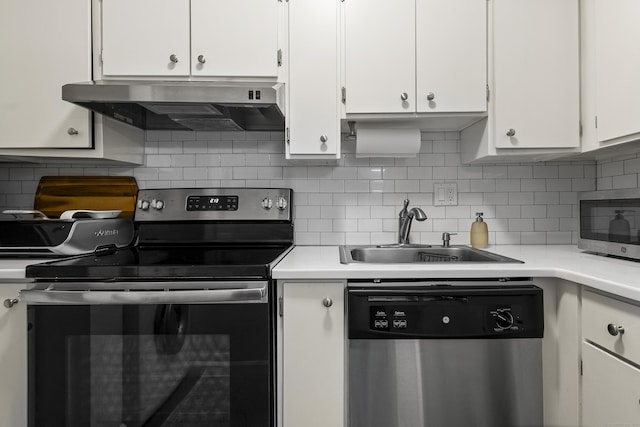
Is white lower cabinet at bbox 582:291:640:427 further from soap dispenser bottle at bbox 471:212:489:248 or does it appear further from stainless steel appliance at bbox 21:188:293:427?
stainless steel appliance at bbox 21:188:293:427

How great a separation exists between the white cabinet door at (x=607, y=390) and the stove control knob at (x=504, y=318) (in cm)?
22

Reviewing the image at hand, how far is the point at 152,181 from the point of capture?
2.06 meters

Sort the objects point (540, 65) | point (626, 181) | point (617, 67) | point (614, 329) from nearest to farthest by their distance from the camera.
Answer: point (614, 329), point (617, 67), point (540, 65), point (626, 181)

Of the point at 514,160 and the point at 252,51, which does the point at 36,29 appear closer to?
the point at 252,51

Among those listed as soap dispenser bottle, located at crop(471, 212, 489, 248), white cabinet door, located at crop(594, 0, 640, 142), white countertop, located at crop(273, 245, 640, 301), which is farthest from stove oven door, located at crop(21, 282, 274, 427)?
white cabinet door, located at crop(594, 0, 640, 142)

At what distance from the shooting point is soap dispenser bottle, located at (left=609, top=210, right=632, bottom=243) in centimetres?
144

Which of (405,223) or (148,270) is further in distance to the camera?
(405,223)

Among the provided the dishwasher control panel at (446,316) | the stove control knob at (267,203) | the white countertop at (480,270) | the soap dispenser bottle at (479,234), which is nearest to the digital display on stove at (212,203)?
the stove control knob at (267,203)

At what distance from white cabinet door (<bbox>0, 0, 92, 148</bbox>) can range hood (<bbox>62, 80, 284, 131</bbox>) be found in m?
0.16

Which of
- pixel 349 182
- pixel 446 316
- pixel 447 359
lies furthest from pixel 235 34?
pixel 447 359

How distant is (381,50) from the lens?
66.8 inches

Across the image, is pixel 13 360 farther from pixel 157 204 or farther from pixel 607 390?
pixel 607 390

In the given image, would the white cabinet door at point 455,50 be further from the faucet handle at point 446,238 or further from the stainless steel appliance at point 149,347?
the stainless steel appliance at point 149,347

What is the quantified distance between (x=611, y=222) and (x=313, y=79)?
52.9 inches
